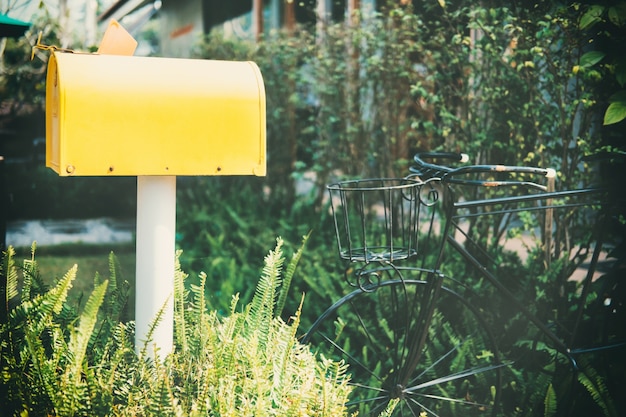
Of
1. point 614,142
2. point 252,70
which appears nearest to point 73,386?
point 252,70

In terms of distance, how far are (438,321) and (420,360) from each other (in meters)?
0.27

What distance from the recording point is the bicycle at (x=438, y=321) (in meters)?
2.83

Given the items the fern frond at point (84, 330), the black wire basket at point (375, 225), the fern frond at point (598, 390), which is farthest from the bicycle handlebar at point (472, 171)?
the fern frond at point (84, 330)

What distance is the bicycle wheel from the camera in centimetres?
298

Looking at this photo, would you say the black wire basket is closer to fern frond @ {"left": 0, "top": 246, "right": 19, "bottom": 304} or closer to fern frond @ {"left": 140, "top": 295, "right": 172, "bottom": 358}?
fern frond @ {"left": 140, "top": 295, "right": 172, "bottom": 358}

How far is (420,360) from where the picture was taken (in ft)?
11.7

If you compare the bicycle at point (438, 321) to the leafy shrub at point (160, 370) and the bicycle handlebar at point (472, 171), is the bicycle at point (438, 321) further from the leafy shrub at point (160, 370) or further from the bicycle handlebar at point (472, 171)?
the leafy shrub at point (160, 370)

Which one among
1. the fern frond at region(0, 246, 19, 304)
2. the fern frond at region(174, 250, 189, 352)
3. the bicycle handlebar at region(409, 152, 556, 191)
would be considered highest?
the bicycle handlebar at region(409, 152, 556, 191)

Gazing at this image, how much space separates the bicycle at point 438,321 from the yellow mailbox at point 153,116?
47cm

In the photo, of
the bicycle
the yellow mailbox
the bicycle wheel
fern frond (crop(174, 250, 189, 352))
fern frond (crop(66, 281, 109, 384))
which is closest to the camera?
fern frond (crop(66, 281, 109, 384))

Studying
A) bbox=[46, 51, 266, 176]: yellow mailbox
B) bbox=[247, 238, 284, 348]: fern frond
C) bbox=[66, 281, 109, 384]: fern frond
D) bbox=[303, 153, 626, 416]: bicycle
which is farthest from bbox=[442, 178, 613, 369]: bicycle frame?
bbox=[66, 281, 109, 384]: fern frond

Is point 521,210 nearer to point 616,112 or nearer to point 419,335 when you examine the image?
point 419,335

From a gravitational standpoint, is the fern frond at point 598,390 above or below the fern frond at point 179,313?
below

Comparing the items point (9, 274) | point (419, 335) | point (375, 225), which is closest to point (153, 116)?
point (9, 274)
